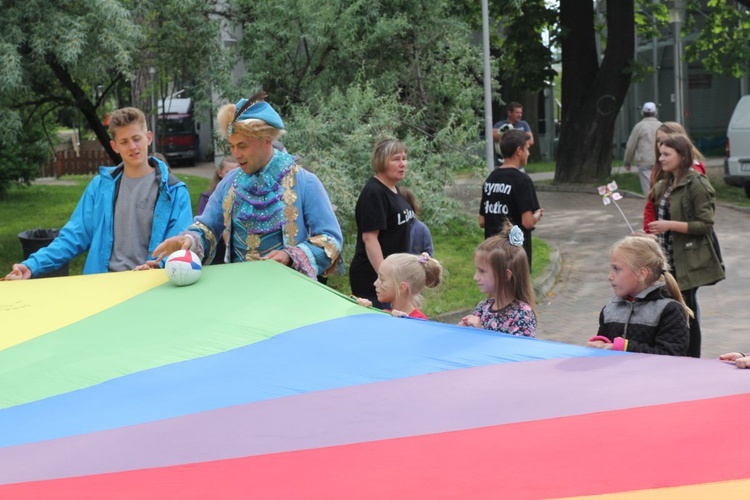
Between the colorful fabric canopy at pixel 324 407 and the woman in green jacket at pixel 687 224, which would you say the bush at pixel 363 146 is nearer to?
the woman in green jacket at pixel 687 224

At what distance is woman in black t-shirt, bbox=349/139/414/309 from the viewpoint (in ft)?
22.7

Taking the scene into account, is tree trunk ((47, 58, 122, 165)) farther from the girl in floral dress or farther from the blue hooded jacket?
the girl in floral dress

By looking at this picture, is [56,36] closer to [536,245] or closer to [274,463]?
[536,245]

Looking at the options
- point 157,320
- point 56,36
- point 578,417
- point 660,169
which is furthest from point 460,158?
point 578,417

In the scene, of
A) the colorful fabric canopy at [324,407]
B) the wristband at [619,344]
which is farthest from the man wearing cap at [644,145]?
the colorful fabric canopy at [324,407]

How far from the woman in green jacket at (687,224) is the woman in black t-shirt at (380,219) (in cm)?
155

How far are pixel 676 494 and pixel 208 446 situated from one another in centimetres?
130

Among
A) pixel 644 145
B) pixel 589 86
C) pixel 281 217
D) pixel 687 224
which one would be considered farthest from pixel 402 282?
pixel 589 86

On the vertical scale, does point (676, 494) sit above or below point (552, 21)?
below

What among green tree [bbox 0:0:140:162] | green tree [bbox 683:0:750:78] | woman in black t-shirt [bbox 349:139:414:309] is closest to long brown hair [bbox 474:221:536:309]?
woman in black t-shirt [bbox 349:139:414:309]

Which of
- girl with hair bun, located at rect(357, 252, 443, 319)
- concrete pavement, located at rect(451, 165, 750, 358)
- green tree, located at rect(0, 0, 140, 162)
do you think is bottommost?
concrete pavement, located at rect(451, 165, 750, 358)

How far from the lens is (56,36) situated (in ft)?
39.4

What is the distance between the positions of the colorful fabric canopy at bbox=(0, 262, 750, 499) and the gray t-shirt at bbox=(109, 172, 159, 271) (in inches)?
25.5

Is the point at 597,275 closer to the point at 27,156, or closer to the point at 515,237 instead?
the point at 515,237
